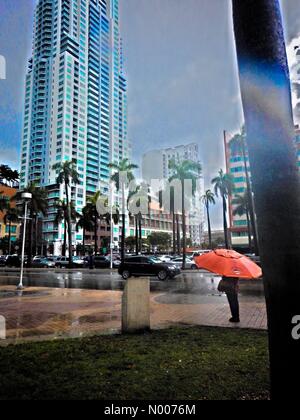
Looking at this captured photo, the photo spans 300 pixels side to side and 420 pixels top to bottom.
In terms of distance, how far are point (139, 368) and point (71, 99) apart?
144 meters

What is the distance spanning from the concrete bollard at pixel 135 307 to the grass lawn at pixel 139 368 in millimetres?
575

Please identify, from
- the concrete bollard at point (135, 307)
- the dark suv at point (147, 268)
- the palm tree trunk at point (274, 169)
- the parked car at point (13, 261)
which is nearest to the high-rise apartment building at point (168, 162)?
the dark suv at point (147, 268)

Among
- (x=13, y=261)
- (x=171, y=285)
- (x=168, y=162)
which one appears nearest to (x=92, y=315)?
(x=171, y=285)

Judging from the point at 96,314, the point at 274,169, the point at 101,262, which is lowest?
the point at 96,314

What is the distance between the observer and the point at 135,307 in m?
6.89

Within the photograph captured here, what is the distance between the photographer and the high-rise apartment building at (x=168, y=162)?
5522cm

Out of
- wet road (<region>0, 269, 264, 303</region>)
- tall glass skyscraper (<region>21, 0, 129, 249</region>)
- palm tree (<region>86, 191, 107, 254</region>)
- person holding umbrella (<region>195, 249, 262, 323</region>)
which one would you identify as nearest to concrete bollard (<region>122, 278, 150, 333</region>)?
person holding umbrella (<region>195, 249, 262, 323</region>)

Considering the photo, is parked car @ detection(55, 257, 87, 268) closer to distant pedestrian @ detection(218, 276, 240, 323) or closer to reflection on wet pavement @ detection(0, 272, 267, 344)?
reflection on wet pavement @ detection(0, 272, 267, 344)

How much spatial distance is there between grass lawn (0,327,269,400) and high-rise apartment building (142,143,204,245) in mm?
40369

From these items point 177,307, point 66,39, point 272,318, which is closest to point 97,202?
point 177,307

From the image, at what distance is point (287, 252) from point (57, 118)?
459 ft

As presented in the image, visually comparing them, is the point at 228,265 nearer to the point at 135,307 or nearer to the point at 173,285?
the point at 135,307

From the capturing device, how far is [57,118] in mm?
130500

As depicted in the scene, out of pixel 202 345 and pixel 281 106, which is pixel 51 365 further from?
pixel 281 106
